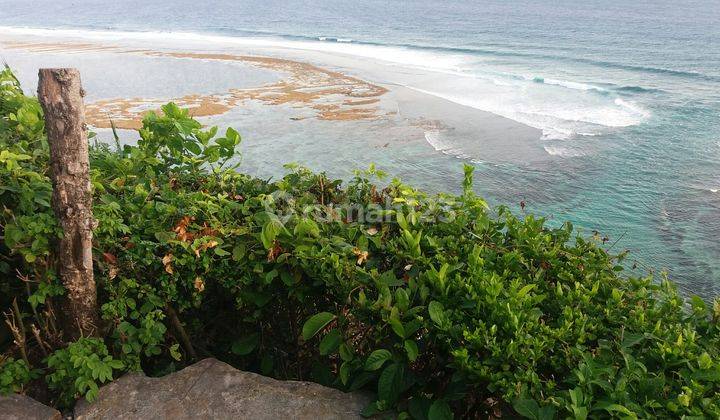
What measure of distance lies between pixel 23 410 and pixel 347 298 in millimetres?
1701

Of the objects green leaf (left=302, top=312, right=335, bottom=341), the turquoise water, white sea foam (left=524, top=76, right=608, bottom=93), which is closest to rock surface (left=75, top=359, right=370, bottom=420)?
green leaf (left=302, top=312, right=335, bottom=341)

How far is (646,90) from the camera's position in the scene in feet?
59.6

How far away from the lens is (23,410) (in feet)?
8.95

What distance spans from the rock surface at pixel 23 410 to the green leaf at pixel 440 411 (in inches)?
73.0

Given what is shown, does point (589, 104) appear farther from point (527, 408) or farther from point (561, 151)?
point (527, 408)

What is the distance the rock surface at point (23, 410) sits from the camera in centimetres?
269

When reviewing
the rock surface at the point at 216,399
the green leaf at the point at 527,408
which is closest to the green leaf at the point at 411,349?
the rock surface at the point at 216,399

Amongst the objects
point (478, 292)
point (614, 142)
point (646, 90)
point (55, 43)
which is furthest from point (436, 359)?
point (55, 43)

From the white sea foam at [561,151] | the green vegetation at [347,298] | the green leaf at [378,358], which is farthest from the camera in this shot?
the white sea foam at [561,151]

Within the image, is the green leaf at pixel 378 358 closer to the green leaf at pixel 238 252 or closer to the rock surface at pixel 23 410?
the green leaf at pixel 238 252

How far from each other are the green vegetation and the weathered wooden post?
123 millimetres

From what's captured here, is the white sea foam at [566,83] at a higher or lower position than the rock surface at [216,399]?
higher

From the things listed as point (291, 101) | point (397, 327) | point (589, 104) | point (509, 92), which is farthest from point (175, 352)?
point (509, 92)

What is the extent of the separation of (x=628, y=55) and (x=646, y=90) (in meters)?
9.41
